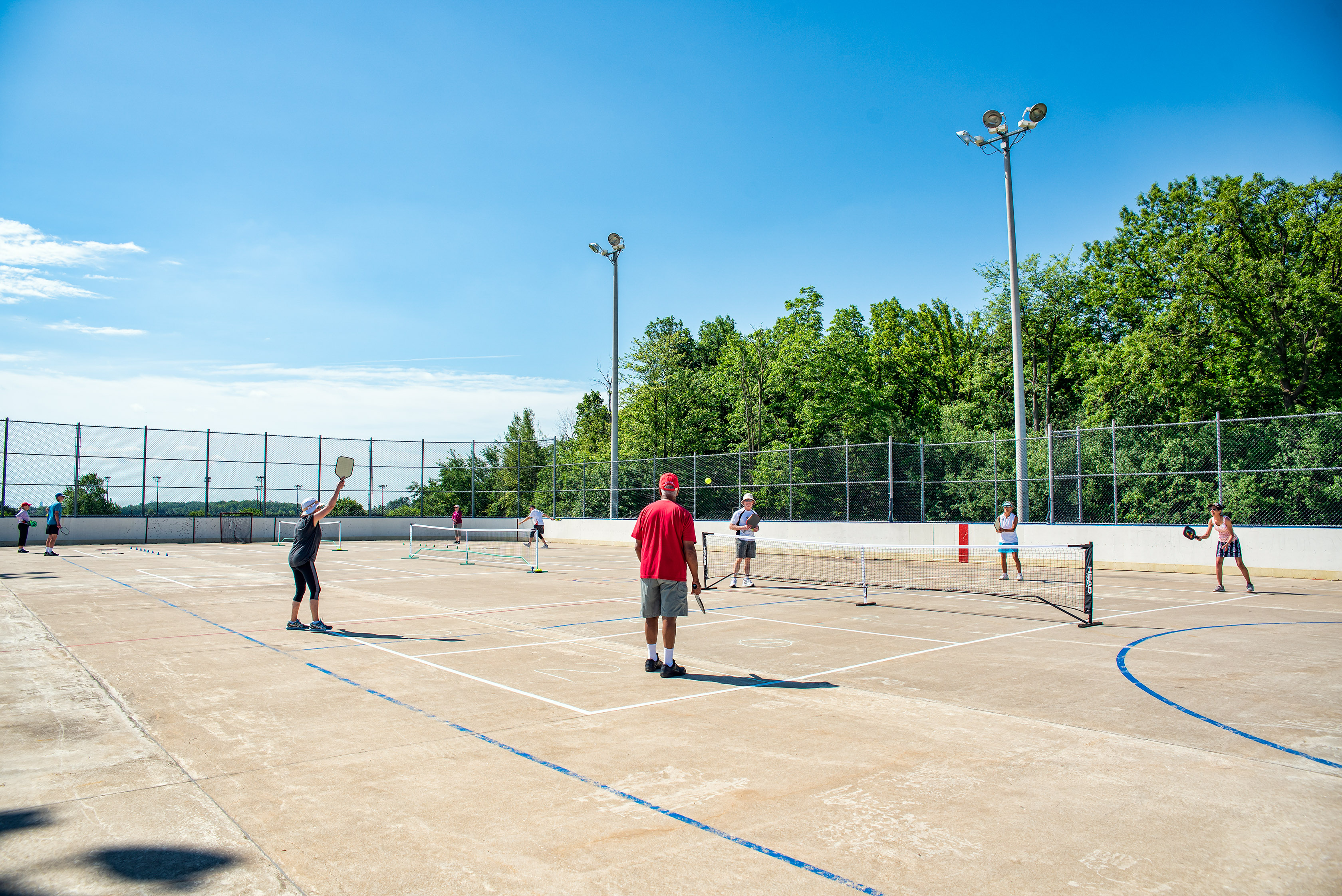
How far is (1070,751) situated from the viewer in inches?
215

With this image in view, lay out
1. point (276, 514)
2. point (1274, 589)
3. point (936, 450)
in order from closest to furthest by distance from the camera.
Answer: point (1274, 589), point (936, 450), point (276, 514)

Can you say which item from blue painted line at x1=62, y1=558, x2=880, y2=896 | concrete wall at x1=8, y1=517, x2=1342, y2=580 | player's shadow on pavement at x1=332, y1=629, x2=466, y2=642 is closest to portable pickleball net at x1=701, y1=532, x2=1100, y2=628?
concrete wall at x1=8, y1=517, x2=1342, y2=580

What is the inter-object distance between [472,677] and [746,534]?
34.4ft

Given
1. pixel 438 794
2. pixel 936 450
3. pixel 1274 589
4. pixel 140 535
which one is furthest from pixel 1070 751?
pixel 140 535

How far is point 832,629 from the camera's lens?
1115 cm

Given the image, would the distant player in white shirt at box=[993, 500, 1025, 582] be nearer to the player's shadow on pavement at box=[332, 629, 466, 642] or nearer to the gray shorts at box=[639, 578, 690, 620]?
the gray shorts at box=[639, 578, 690, 620]

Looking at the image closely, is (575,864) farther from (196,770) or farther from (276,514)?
(276,514)

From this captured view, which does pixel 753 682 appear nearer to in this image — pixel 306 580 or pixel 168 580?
pixel 306 580

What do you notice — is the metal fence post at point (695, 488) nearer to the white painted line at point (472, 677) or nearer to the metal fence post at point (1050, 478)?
the metal fence post at point (1050, 478)

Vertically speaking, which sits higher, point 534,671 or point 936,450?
point 936,450

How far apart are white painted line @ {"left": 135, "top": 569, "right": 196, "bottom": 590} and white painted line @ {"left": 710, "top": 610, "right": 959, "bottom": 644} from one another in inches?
426

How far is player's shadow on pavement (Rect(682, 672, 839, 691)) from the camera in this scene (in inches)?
295

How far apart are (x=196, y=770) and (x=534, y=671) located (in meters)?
3.48

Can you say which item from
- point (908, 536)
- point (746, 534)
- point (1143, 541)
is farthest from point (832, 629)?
point (908, 536)
